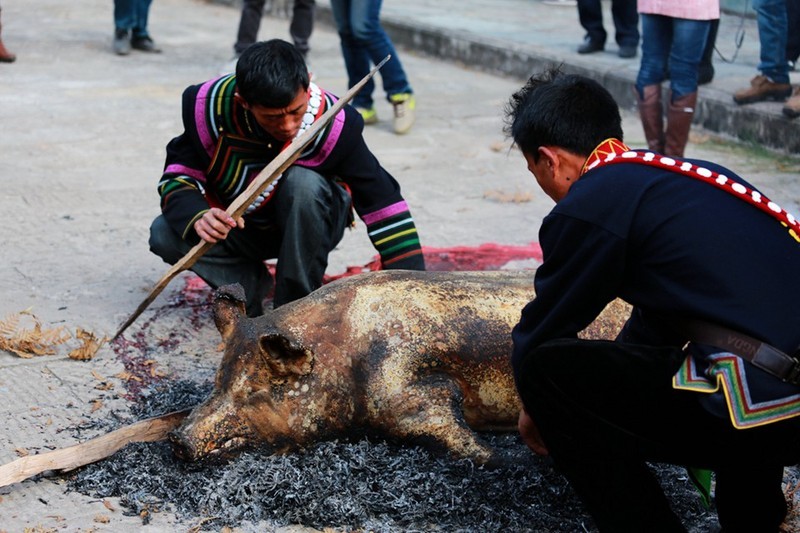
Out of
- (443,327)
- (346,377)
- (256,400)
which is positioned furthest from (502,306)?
(256,400)

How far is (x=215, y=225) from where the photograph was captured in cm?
386

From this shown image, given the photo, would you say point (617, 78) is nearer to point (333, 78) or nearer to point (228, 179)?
point (333, 78)

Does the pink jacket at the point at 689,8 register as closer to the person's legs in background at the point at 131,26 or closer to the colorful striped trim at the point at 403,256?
the colorful striped trim at the point at 403,256

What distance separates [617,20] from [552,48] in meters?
0.76

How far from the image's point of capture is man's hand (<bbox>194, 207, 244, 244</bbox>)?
12.7 ft

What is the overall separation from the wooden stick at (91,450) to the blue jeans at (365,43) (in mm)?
4710

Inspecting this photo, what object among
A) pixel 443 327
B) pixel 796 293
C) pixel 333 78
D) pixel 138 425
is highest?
pixel 796 293

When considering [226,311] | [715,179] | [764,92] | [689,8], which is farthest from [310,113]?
[764,92]

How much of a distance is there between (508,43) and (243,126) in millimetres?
6729

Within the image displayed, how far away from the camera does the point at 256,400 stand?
332 cm

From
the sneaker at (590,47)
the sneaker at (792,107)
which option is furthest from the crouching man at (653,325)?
the sneaker at (590,47)

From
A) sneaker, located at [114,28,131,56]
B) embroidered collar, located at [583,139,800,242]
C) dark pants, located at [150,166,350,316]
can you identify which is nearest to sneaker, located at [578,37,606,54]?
sneaker, located at [114,28,131,56]

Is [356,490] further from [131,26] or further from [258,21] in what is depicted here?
[131,26]

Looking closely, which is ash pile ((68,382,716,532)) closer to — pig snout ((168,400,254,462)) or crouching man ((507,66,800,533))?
pig snout ((168,400,254,462))
